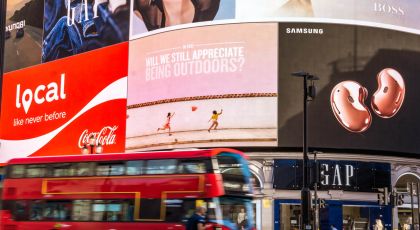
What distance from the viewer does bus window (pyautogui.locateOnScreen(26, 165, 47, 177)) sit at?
26625 mm

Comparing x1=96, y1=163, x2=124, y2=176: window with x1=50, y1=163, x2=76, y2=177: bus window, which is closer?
x1=96, y1=163, x2=124, y2=176: window

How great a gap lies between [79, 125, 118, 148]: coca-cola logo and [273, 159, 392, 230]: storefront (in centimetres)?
1484

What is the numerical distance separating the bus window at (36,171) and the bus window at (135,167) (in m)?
4.10

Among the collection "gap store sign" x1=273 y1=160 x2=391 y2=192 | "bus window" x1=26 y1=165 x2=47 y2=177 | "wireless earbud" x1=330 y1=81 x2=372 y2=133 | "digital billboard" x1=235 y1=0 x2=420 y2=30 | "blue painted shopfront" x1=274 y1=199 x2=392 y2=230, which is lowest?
"blue painted shopfront" x1=274 y1=199 x2=392 y2=230

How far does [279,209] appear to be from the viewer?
4934cm

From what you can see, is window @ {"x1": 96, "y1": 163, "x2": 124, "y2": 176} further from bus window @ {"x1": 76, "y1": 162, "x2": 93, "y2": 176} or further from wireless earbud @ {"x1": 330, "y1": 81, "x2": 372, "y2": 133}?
wireless earbud @ {"x1": 330, "y1": 81, "x2": 372, "y2": 133}

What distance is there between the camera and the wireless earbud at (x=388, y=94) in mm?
50375

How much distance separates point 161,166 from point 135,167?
44.6 inches

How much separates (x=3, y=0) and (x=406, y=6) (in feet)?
143

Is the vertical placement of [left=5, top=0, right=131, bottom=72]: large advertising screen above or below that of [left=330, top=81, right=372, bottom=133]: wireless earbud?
above

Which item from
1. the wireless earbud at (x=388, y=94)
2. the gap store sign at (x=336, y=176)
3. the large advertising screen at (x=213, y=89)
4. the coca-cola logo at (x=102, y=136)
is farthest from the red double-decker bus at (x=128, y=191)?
Result: the wireless earbud at (x=388, y=94)

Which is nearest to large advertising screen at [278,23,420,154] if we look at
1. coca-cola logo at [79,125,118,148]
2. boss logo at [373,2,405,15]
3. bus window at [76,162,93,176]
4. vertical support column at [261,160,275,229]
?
boss logo at [373,2,405,15]

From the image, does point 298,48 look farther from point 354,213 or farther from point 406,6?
point 354,213

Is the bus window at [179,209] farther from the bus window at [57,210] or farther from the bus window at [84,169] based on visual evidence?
the bus window at [57,210]
